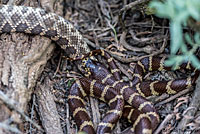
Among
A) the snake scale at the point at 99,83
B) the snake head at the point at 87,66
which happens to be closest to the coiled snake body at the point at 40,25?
the snake scale at the point at 99,83

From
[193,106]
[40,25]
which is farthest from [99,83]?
[193,106]

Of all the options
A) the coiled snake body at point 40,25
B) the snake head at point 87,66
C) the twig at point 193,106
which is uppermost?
the coiled snake body at point 40,25

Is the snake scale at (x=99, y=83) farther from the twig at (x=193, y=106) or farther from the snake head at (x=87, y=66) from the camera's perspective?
the twig at (x=193, y=106)

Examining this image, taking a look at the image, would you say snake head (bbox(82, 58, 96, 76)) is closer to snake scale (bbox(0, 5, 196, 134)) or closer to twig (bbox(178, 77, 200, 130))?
snake scale (bbox(0, 5, 196, 134))

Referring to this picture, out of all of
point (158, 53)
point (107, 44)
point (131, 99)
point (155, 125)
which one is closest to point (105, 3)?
point (107, 44)

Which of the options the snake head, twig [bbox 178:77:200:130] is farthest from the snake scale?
twig [bbox 178:77:200:130]

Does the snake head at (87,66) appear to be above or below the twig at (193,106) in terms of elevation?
above

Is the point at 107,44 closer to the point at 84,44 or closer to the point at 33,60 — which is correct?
the point at 84,44

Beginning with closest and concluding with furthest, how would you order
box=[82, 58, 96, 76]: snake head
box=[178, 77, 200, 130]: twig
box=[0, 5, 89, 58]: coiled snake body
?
box=[178, 77, 200, 130]: twig → box=[0, 5, 89, 58]: coiled snake body → box=[82, 58, 96, 76]: snake head

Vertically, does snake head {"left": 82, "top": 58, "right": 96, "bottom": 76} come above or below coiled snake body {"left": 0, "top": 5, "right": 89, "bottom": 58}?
below
